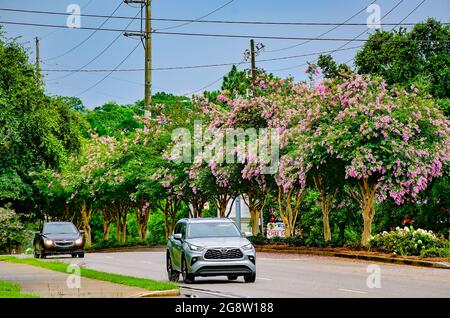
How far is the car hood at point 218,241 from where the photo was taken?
83.0ft

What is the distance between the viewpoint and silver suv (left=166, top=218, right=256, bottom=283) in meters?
25.0

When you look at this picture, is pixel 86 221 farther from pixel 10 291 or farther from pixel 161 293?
pixel 161 293

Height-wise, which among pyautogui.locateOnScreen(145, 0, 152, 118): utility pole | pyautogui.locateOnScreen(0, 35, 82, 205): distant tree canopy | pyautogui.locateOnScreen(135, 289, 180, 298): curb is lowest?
pyautogui.locateOnScreen(135, 289, 180, 298): curb

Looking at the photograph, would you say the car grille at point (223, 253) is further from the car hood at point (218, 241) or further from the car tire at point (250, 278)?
the car tire at point (250, 278)

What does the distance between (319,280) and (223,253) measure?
2651 mm

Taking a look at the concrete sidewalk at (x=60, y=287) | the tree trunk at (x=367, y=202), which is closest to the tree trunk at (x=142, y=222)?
the tree trunk at (x=367, y=202)

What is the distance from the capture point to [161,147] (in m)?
60.5

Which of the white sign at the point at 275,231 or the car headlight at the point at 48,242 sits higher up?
the white sign at the point at 275,231

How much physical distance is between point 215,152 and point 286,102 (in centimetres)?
511

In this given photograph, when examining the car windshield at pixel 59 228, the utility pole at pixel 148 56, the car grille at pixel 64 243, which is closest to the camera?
the car grille at pixel 64 243

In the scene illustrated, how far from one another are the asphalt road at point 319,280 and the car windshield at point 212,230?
1252mm

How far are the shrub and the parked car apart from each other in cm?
1383

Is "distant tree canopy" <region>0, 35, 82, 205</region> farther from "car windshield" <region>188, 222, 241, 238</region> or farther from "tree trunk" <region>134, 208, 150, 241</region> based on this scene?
"tree trunk" <region>134, 208, 150, 241</region>

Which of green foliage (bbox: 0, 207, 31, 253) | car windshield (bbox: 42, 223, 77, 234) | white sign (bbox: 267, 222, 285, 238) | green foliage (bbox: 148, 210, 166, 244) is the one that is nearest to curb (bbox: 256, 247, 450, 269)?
car windshield (bbox: 42, 223, 77, 234)
